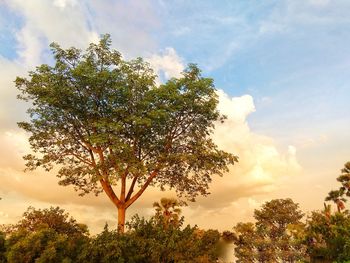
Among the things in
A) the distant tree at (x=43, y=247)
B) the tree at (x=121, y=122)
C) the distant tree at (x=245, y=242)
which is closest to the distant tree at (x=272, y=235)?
the distant tree at (x=245, y=242)

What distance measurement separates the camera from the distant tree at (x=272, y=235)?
56.6m

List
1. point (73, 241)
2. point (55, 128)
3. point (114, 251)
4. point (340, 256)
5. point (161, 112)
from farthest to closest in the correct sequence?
point (55, 128), point (161, 112), point (340, 256), point (73, 241), point (114, 251)

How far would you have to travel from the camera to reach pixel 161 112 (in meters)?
27.6

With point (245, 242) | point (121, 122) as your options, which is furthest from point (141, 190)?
point (245, 242)

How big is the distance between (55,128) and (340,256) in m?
19.1

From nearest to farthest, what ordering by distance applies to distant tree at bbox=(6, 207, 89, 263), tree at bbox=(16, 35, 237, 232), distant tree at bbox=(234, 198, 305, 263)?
distant tree at bbox=(6, 207, 89, 263), tree at bbox=(16, 35, 237, 232), distant tree at bbox=(234, 198, 305, 263)

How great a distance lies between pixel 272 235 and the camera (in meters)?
63.8

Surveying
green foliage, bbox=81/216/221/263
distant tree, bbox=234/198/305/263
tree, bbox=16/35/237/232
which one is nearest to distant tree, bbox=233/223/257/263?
distant tree, bbox=234/198/305/263

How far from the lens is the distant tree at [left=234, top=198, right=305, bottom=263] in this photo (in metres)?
56.6

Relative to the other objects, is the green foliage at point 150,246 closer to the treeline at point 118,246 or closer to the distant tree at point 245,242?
Result: the treeline at point 118,246

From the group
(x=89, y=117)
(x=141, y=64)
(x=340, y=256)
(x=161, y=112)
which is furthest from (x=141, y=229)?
(x=141, y=64)

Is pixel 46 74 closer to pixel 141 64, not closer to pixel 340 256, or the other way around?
pixel 141 64

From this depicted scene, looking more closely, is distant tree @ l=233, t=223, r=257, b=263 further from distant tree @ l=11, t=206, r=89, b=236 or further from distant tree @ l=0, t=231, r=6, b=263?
distant tree @ l=0, t=231, r=6, b=263

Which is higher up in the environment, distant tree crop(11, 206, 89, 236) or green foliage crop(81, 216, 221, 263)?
distant tree crop(11, 206, 89, 236)
